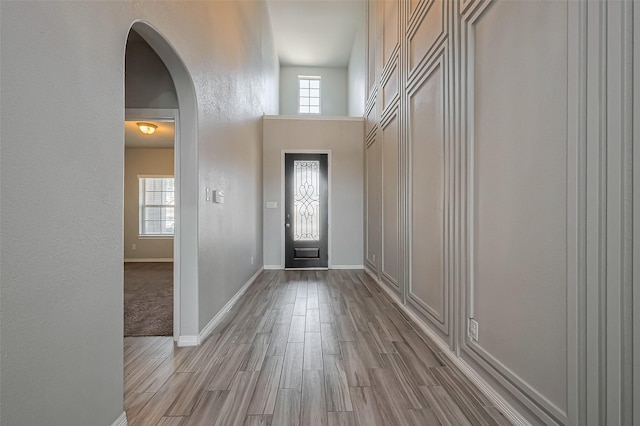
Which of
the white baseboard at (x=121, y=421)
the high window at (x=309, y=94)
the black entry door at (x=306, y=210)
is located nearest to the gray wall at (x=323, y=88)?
the high window at (x=309, y=94)

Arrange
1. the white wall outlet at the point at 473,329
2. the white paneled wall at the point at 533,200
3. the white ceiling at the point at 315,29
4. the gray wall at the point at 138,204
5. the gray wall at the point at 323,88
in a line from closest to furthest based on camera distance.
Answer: the white paneled wall at the point at 533,200
the white wall outlet at the point at 473,329
the white ceiling at the point at 315,29
the gray wall at the point at 138,204
the gray wall at the point at 323,88

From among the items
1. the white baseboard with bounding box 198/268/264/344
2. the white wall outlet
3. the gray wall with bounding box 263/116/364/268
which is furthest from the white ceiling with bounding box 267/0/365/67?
the white wall outlet

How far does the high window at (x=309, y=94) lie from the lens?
820cm

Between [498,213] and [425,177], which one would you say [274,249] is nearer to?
[425,177]

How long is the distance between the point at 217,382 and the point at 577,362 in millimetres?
1762

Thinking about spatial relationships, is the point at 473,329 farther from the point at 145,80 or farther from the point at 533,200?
the point at 145,80

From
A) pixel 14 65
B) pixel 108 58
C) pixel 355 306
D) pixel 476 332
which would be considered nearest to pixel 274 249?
pixel 355 306

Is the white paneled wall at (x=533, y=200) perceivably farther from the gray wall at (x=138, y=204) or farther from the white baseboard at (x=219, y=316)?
the gray wall at (x=138, y=204)

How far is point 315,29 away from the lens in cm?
651


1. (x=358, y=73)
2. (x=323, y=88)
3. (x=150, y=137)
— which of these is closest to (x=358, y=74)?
(x=358, y=73)

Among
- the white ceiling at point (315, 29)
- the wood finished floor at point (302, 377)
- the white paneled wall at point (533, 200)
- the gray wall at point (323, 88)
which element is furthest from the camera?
the gray wall at point (323, 88)

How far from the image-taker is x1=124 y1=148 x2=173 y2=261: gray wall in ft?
24.2

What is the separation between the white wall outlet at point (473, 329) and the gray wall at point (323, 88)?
7.07 metres

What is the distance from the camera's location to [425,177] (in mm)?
2602
